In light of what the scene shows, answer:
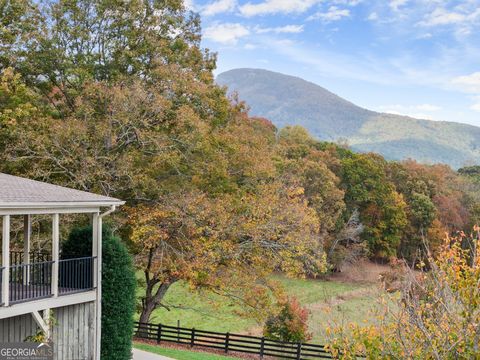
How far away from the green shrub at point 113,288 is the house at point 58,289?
518 millimetres

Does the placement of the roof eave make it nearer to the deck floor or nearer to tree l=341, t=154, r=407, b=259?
the deck floor

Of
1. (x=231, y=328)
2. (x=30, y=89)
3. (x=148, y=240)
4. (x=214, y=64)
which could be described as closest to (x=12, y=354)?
(x=148, y=240)

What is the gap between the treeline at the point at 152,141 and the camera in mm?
19031

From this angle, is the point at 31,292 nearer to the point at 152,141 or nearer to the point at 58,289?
the point at 58,289

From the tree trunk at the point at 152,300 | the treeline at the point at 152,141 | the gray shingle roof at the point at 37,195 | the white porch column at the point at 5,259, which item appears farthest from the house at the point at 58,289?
the tree trunk at the point at 152,300

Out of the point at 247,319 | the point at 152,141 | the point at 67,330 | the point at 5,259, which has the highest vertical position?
the point at 152,141

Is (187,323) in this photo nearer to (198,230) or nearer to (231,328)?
(231,328)

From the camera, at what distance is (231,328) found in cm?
2939

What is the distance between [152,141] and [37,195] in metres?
7.77

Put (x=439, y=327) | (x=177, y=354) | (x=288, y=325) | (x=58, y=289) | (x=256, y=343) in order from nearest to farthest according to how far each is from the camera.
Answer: (x=439, y=327) < (x=58, y=289) < (x=177, y=354) < (x=256, y=343) < (x=288, y=325)

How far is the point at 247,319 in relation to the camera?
99.1ft

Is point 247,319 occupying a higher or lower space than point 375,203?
lower

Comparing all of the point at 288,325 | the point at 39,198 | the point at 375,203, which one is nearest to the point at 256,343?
the point at 288,325

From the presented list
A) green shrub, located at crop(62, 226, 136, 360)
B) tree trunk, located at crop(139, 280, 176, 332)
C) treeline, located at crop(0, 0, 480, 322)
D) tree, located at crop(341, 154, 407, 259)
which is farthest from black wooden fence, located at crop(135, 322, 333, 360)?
tree, located at crop(341, 154, 407, 259)
